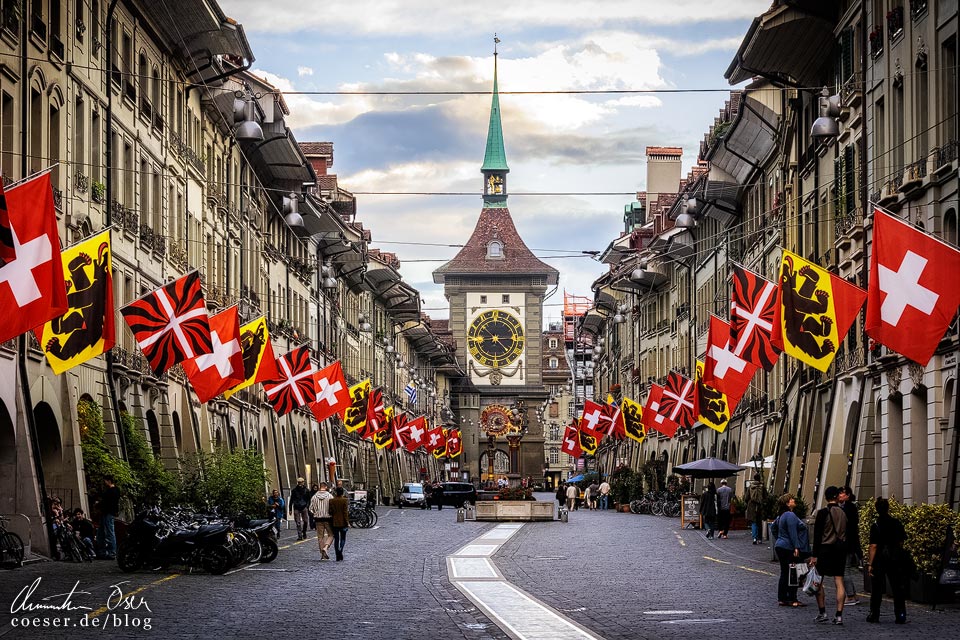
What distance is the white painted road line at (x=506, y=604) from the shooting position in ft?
62.7

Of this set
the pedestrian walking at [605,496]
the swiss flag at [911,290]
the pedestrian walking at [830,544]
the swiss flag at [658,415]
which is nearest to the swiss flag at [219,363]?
the swiss flag at [911,290]

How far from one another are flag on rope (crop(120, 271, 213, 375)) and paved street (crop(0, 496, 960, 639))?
167 inches

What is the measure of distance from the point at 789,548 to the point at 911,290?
3.83 metres

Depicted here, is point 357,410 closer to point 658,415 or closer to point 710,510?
point 658,415

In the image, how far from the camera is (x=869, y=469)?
126 feet

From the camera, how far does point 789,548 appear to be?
76.7ft

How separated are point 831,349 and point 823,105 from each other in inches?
424

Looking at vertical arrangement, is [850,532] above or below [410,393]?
below

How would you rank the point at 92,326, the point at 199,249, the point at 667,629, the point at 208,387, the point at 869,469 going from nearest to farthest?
1. the point at 667,629
2. the point at 92,326
3. the point at 208,387
4. the point at 869,469
5. the point at 199,249

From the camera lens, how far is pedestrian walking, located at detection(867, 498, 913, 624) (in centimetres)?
2116

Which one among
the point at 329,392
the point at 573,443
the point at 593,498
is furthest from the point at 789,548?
the point at 573,443

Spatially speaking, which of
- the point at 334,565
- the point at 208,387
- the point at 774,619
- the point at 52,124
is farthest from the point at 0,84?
the point at 774,619

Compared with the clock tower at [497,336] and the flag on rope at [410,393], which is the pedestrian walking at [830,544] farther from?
the clock tower at [497,336]

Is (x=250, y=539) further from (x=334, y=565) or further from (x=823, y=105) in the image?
(x=823, y=105)
